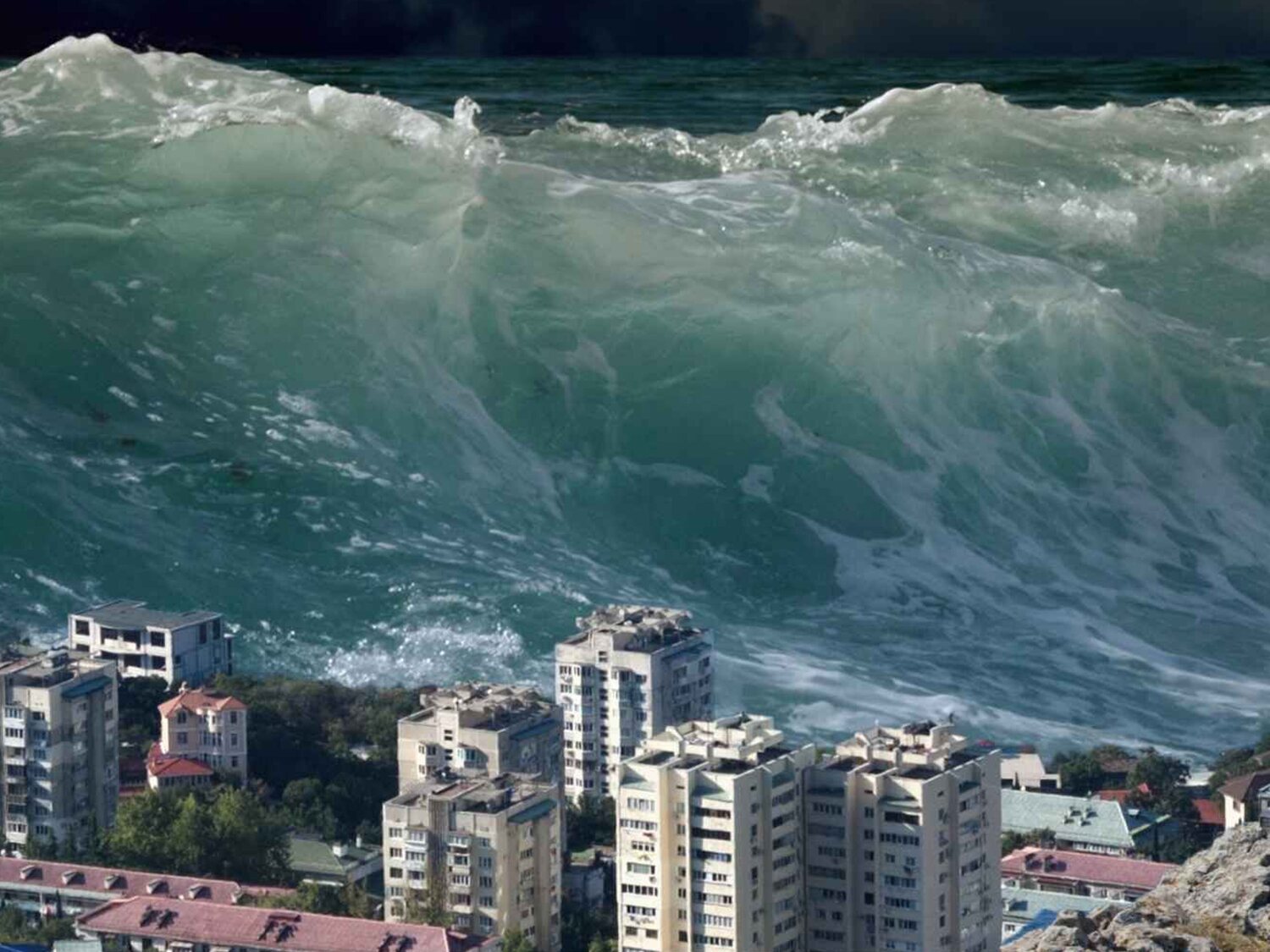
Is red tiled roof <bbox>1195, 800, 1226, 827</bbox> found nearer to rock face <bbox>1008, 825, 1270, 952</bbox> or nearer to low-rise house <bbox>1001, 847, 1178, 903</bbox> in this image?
low-rise house <bbox>1001, 847, 1178, 903</bbox>

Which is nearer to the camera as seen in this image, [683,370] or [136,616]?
[136,616]

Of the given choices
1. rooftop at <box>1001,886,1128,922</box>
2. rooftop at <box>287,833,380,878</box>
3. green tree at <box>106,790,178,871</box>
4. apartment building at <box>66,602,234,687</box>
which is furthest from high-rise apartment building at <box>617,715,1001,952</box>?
→ apartment building at <box>66,602,234,687</box>

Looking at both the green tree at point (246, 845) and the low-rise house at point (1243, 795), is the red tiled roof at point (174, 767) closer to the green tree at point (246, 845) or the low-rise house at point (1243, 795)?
the green tree at point (246, 845)

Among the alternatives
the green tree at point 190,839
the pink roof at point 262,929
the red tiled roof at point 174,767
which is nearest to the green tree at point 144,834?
the green tree at point 190,839

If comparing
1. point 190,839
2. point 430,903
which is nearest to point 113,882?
point 190,839

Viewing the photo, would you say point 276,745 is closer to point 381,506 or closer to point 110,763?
point 110,763

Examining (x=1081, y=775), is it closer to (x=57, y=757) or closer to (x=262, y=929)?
Answer: (x=57, y=757)
